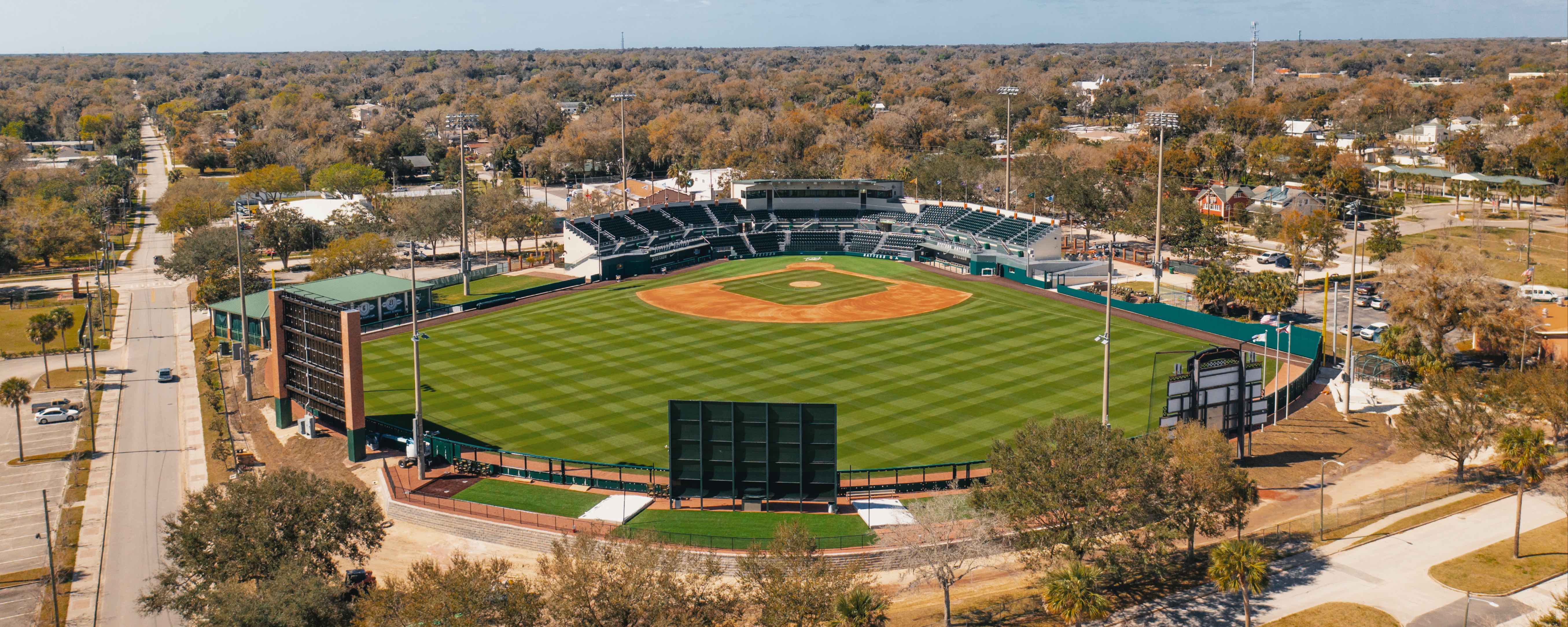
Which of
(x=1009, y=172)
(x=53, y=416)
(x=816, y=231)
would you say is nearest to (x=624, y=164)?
(x=816, y=231)

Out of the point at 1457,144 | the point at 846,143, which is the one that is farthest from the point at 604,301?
the point at 1457,144

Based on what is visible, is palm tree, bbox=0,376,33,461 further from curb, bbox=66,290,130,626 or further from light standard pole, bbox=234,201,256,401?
light standard pole, bbox=234,201,256,401

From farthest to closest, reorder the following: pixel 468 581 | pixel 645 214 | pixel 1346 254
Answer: pixel 645 214, pixel 1346 254, pixel 468 581

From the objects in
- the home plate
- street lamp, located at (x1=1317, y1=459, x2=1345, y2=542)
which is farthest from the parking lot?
street lamp, located at (x1=1317, y1=459, x2=1345, y2=542)

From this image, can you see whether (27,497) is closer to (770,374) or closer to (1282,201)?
(770,374)

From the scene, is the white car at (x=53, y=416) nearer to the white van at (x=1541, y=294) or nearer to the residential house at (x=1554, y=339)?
the residential house at (x=1554, y=339)

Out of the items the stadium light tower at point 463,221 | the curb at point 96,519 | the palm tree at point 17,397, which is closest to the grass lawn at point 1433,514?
the curb at point 96,519

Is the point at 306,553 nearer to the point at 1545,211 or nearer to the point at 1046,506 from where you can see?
the point at 1046,506
